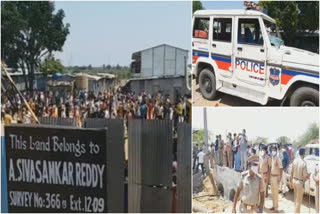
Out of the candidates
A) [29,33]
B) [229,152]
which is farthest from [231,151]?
[29,33]

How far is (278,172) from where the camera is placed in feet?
13.8

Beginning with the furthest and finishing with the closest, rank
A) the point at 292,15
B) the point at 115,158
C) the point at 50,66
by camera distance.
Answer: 1. the point at 50,66
2. the point at 292,15
3. the point at 115,158

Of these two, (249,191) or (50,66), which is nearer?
(249,191)

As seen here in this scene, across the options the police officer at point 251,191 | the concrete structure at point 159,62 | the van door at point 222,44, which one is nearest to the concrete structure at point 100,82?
the concrete structure at point 159,62

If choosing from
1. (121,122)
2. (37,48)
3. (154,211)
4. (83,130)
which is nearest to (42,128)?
Result: (83,130)

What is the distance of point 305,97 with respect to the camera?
12.8 feet

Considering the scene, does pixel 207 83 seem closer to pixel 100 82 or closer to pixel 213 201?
pixel 213 201

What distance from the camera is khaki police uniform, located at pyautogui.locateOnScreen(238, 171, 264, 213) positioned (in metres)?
4.27

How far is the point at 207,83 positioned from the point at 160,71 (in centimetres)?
114

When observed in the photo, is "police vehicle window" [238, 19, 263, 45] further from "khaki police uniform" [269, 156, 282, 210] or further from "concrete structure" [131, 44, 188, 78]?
"khaki police uniform" [269, 156, 282, 210]

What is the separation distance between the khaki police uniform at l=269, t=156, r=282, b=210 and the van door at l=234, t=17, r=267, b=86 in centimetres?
73

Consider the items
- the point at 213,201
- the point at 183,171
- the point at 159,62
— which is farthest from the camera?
the point at 159,62

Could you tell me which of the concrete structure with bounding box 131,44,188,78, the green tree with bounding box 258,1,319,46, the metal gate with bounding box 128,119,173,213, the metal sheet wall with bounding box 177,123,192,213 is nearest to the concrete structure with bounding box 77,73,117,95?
the concrete structure with bounding box 131,44,188,78

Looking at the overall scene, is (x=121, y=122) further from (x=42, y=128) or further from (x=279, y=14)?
(x=279, y=14)
